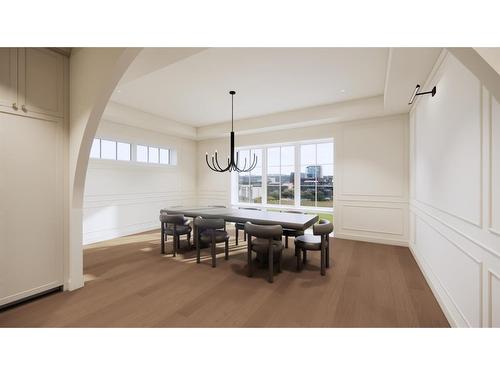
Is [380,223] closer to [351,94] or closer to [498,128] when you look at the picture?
[351,94]

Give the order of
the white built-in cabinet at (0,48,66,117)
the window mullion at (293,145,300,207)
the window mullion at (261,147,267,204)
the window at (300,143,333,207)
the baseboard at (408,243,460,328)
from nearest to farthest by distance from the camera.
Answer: the baseboard at (408,243,460,328) → the white built-in cabinet at (0,48,66,117) → the window at (300,143,333,207) → the window mullion at (293,145,300,207) → the window mullion at (261,147,267,204)

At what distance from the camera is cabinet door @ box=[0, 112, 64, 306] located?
6.72 feet

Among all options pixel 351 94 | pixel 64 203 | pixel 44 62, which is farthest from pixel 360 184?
pixel 44 62

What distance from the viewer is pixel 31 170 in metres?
2.19

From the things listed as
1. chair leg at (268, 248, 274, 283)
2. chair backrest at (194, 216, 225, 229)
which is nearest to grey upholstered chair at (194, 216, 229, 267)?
chair backrest at (194, 216, 225, 229)

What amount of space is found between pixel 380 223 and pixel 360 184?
0.89m

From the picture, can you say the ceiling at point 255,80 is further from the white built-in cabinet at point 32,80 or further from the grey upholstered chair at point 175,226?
the grey upholstered chair at point 175,226

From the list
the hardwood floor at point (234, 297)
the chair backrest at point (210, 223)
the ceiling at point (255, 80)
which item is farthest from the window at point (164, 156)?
the chair backrest at point (210, 223)

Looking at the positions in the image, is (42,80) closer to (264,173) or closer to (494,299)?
(494,299)

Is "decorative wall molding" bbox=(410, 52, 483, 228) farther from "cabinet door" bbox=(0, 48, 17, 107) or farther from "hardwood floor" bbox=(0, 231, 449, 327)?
"cabinet door" bbox=(0, 48, 17, 107)

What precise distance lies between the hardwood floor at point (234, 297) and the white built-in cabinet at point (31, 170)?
376mm

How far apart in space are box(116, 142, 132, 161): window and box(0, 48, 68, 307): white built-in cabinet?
282cm

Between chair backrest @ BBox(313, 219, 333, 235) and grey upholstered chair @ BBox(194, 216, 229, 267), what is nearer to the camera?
chair backrest @ BBox(313, 219, 333, 235)

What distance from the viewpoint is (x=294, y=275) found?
9.49 ft
